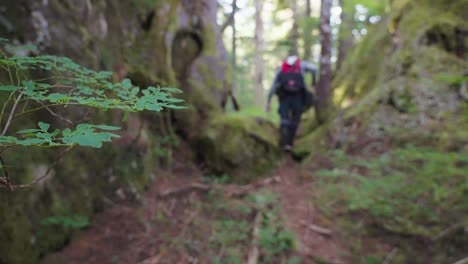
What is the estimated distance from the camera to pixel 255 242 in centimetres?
382

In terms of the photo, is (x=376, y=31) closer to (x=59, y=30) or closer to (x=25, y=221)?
(x=59, y=30)

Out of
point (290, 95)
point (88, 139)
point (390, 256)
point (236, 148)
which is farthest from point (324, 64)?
point (88, 139)

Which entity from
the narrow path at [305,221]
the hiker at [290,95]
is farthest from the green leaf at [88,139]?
the hiker at [290,95]

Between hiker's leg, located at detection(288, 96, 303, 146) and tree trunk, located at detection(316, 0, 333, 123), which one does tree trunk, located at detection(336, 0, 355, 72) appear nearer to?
tree trunk, located at detection(316, 0, 333, 123)

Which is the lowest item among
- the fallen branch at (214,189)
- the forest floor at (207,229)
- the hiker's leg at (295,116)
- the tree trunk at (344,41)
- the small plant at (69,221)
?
the forest floor at (207,229)

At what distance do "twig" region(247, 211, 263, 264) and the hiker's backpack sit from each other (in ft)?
12.3

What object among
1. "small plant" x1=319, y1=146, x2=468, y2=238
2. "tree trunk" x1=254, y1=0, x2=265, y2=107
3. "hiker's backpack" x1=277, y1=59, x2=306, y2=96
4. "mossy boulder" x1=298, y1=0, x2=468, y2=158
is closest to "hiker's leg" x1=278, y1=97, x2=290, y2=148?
"hiker's backpack" x1=277, y1=59, x2=306, y2=96

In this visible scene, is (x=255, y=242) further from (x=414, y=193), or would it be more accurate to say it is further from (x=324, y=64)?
(x=324, y=64)

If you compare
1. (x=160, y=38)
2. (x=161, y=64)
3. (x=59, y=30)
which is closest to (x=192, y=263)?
(x=59, y=30)

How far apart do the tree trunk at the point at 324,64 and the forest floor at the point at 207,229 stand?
128 inches

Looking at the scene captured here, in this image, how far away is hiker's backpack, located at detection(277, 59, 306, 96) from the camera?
7262 millimetres

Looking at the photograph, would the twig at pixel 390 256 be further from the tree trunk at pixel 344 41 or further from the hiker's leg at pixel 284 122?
the tree trunk at pixel 344 41

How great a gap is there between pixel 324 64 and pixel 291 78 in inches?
47.7

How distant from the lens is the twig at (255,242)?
140 inches
